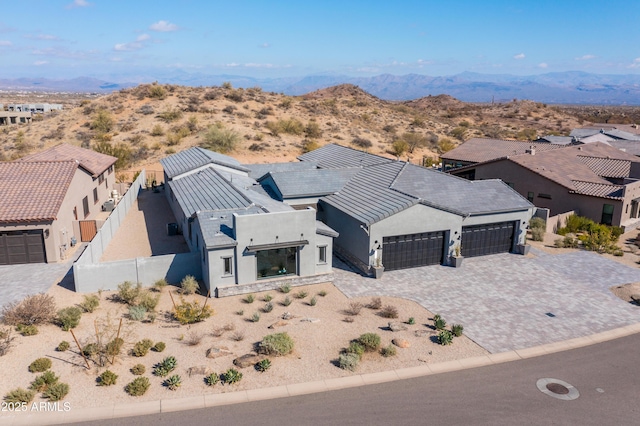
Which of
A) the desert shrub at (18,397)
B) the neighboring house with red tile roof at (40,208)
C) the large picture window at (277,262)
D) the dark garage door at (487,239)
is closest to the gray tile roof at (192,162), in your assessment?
the neighboring house with red tile roof at (40,208)

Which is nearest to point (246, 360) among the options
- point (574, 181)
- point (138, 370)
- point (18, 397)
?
point (138, 370)

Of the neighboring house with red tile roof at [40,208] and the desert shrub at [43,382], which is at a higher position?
the neighboring house with red tile roof at [40,208]

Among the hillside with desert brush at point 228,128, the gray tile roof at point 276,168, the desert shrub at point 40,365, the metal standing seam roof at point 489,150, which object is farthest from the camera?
the hillside with desert brush at point 228,128

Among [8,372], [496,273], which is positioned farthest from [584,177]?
[8,372]

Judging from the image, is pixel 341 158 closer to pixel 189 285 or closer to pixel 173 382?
pixel 189 285

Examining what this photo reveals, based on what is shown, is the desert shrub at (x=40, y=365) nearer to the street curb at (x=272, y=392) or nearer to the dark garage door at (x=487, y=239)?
the street curb at (x=272, y=392)

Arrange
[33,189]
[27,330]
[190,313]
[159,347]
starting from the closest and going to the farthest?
[159,347] < [27,330] < [190,313] < [33,189]
